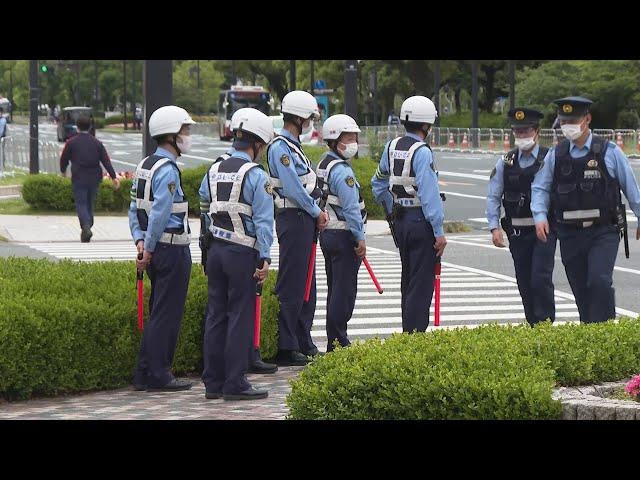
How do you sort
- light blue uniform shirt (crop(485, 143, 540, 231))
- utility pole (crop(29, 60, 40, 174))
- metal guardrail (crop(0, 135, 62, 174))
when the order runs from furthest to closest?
metal guardrail (crop(0, 135, 62, 174)), utility pole (crop(29, 60, 40, 174)), light blue uniform shirt (crop(485, 143, 540, 231))

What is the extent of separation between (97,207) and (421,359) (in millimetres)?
19404

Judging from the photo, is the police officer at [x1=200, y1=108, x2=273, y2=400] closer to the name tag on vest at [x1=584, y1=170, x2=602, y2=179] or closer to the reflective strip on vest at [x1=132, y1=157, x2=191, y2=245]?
the reflective strip on vest at [x1=132, y1=157, x2=191, y2=245]

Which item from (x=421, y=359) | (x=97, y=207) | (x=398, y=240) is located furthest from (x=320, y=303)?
(x=97, y=207)

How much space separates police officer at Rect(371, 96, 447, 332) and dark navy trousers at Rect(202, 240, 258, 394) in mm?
1890

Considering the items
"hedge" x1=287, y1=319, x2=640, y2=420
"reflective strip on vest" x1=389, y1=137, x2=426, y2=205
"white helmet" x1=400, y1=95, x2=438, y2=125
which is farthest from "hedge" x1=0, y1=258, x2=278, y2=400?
"hedge" x1=287, y1=319, x2=640, y2=420

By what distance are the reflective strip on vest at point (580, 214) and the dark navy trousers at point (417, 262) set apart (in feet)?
3.31

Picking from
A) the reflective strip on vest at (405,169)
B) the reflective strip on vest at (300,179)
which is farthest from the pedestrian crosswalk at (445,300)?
the reflective strip on vest at (405,169)

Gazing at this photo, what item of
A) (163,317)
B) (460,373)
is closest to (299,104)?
(163,317)

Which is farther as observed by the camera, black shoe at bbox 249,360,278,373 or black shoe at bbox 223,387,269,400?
black shoe at bbox 249,360,278,373

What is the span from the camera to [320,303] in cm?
1438

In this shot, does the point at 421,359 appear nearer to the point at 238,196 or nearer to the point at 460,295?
the point at 238,196

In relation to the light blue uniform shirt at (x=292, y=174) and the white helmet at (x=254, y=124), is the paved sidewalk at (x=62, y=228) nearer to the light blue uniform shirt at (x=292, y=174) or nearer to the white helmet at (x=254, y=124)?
the light blue uniform shirt at (x=292, y=174)

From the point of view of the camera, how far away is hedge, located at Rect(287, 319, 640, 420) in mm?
6406

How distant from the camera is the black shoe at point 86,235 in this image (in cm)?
2077
